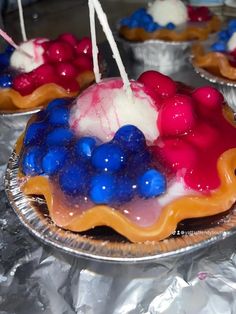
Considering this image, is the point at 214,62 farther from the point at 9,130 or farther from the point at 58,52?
the point at 9,130

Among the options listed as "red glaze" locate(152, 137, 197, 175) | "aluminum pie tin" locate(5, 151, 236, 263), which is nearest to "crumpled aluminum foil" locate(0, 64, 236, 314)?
"aluminum pie tin" locate(5, 151, 236, 263)

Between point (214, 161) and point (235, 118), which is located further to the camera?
point (235, 118)

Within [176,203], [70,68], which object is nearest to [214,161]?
[176,203]

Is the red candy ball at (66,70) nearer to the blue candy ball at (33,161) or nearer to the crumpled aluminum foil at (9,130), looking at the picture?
the crumpled aluminum foil at (9,130)

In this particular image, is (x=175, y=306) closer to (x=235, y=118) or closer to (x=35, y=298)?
(x=35, y=298)

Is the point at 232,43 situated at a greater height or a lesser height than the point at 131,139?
lesser

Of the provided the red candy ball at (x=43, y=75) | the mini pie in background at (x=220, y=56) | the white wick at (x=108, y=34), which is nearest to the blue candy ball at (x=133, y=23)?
the mini pie in background at (x=220, y=56)

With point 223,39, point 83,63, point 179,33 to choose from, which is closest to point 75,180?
point 83,63
